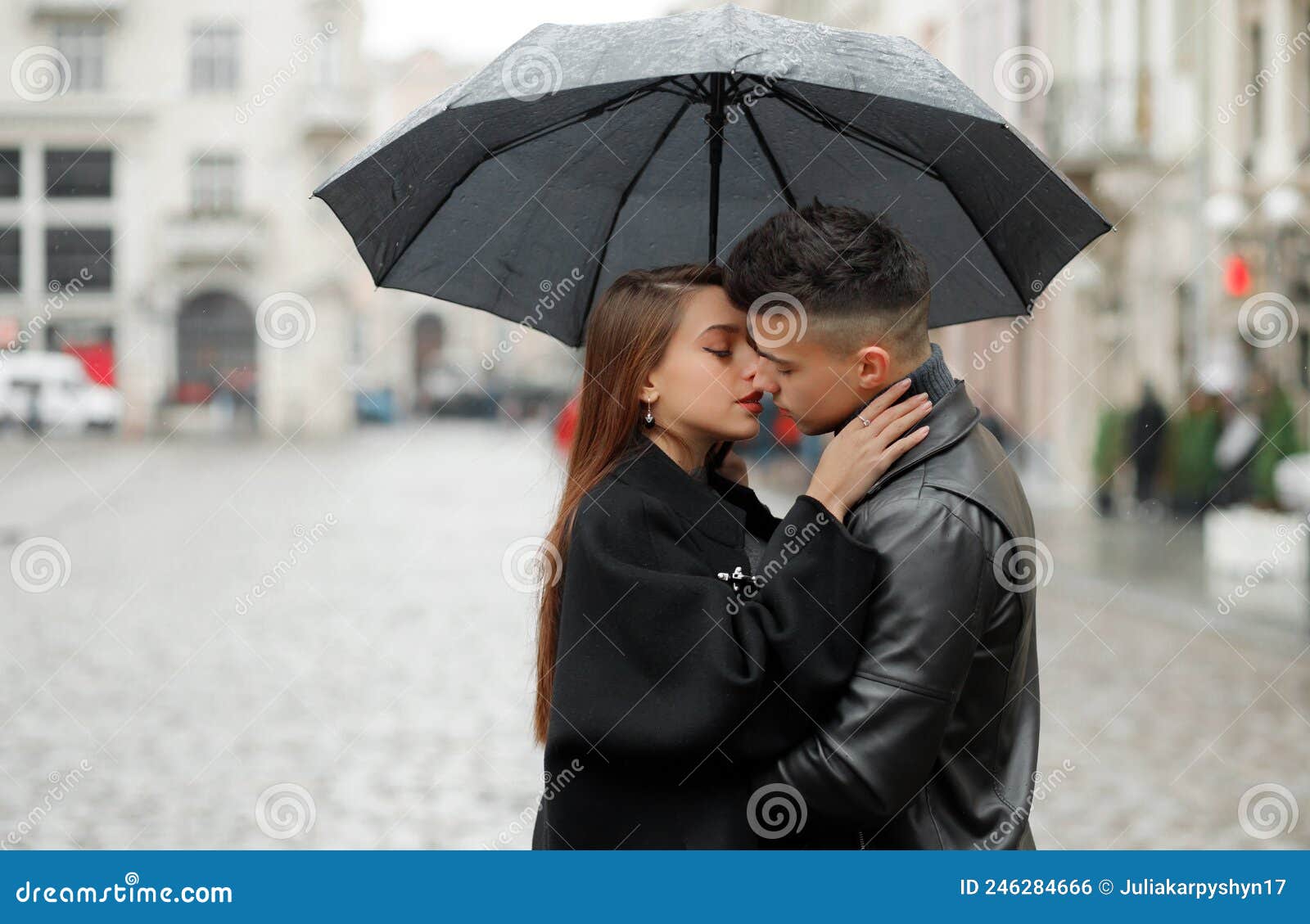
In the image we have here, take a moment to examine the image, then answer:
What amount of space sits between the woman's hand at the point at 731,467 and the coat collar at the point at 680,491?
229 millimetres

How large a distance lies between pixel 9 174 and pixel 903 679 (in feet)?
169

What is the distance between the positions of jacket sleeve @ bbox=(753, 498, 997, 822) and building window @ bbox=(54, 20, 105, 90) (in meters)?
51.3

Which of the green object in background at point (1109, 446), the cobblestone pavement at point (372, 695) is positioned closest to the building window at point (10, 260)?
the cobblestone pavement at point (372, 695)

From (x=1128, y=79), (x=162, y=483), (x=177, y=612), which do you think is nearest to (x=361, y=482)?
(x=162, y=483)

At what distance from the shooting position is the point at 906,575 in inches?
82.3

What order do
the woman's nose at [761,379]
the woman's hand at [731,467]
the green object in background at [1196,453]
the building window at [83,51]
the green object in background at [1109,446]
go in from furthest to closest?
the building window at [83,51]
the green object in background at [1109,446]
the green object in background at [1196,453]
the woman's hand at [731,467]
the woman's nose at [761,379]

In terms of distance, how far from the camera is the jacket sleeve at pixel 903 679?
6.73ft

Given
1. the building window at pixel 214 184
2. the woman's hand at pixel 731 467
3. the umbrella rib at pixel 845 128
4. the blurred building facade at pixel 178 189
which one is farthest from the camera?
the building window at pixel 214 184

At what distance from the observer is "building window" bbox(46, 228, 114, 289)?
159ft

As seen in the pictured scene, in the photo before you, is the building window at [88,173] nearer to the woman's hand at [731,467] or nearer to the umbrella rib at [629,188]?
the umbrella rib at [629,188]

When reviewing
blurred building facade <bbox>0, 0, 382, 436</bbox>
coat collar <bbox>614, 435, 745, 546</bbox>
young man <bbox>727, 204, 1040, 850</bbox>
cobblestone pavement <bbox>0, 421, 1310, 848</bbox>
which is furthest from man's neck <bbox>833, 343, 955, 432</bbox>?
blurred building facade <bbox>0, 0, 382, 436</bbox>

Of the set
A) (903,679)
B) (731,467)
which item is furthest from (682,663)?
(731,467)

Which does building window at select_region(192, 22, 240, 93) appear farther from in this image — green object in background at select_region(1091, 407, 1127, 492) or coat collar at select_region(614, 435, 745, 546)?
coat collar at select_region(614, 435, 745, 546)
